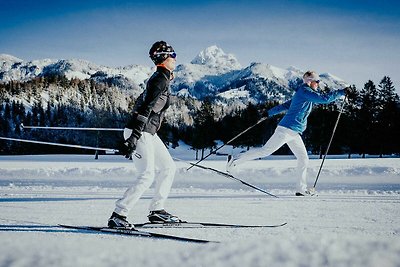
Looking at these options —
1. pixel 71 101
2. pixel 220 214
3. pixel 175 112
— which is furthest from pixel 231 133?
pixel 71 101

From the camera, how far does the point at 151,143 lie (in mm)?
3828

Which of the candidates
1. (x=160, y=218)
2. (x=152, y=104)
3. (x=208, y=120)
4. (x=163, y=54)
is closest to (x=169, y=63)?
(x=163, y=54)

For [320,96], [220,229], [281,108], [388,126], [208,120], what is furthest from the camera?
[208,120]

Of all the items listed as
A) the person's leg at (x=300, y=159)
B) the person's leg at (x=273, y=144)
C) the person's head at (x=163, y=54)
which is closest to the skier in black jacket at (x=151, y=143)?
the person's head at (x=163, y=54)

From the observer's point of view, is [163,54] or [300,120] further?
[300,120]

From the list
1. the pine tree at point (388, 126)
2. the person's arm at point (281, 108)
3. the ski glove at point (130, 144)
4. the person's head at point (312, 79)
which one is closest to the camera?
the ski glove at point (130, 144)

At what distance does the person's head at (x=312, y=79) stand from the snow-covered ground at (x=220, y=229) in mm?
2501

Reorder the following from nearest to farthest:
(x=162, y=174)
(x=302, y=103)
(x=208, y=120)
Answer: (x=162, y=174) → (x=302, y=103) → (x=208, y=120)

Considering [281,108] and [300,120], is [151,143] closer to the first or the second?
[300,120]

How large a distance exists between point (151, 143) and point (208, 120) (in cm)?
5769

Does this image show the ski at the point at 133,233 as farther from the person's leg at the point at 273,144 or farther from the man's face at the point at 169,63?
the person's leg at the point at 273,144

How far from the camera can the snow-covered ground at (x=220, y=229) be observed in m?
1.18

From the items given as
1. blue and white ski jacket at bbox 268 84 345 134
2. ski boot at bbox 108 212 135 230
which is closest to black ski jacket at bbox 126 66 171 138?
ski boot at bbox 108 212 135 230

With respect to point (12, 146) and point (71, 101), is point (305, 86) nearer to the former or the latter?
point (12, 146)
